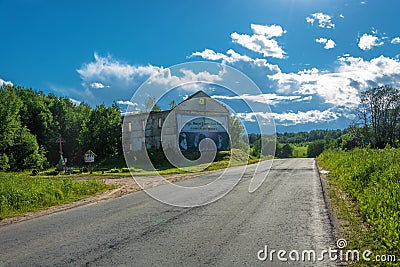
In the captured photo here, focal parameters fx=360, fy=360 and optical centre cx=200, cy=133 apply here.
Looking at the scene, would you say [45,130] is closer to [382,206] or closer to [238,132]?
[238,132]

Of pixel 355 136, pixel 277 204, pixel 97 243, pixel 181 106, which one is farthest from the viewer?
pixel 355 136

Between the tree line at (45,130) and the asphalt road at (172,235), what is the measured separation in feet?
134

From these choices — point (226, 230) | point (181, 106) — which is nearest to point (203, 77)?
point (226, 230)

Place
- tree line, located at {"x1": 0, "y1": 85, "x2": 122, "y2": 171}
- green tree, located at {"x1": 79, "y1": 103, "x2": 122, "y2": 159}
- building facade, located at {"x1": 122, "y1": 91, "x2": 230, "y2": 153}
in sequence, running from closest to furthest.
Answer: building facade, located at {"x1": 122, "y1": 91, "x2": 230, "y2": 153}
tree line, located at {"x1": 0, "y1": 85, "x2": 122, "y2": 171}
green tree, located at {"x1": 79, "y1": 103, "x2": 122, "y2": 159}

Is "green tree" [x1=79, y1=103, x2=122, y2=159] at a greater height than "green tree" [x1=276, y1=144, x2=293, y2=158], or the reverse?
"green tree" [x1=79, y1=103, x2=122, y2=159]

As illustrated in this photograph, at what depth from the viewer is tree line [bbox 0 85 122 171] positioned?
48.9 m

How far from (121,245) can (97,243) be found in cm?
52

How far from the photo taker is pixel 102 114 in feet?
191

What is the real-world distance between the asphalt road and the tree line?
40.9 m

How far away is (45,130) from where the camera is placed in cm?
6256

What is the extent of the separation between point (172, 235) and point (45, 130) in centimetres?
6149

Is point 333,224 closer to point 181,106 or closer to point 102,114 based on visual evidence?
point 181,106

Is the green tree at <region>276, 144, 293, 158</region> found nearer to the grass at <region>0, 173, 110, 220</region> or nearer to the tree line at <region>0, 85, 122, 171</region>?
the tree line at <region>0, 85, 122, 171</region>

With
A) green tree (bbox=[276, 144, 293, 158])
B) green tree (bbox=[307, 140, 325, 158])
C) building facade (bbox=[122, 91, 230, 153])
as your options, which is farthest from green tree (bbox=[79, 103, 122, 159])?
green tree (bbox=[307, 140, 325, 158])
